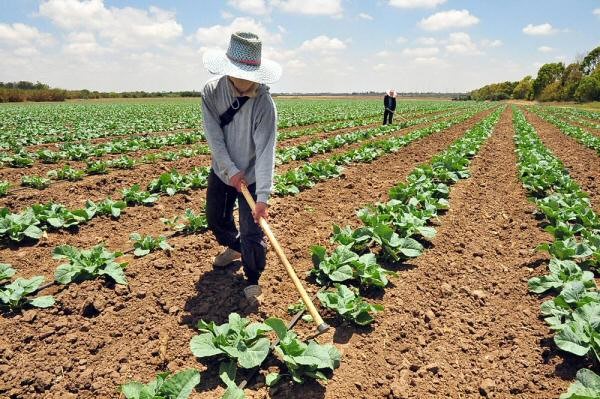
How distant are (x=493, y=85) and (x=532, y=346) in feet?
466

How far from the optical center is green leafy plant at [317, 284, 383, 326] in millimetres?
3480

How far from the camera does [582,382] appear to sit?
8.56ft

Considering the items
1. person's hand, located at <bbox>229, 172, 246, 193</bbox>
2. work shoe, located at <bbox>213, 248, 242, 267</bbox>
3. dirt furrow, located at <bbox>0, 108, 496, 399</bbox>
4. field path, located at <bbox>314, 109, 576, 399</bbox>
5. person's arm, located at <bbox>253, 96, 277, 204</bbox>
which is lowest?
field path, located at <bbox>314, 109, 576, 399</bbox>

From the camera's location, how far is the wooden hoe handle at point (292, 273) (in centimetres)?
311

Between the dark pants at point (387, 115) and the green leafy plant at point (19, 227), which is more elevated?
the dark pants at point (387, 115)

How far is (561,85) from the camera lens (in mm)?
78375

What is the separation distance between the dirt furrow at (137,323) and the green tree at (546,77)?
102 meters

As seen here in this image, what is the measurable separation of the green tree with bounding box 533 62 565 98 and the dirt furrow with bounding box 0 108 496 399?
101872 mm

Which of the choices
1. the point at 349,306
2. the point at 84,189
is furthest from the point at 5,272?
the point at 84,189

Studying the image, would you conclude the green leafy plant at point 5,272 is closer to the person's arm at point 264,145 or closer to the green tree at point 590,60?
the person's arm at point 264,145

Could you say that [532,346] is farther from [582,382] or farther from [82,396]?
[82,396]

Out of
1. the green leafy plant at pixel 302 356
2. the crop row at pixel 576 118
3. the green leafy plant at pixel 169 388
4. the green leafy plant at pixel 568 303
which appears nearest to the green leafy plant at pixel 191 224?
the green leafy plant at pixel 302 356

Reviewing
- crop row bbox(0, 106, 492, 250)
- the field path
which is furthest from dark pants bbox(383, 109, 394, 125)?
the field path

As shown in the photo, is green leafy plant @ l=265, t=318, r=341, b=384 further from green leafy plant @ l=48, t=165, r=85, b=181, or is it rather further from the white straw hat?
green leafy plant @ l=48, t=165, r=85, b=181
